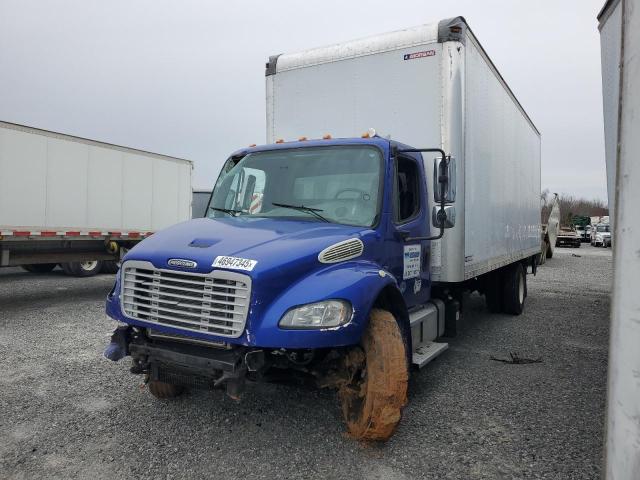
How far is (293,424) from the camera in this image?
3.87m

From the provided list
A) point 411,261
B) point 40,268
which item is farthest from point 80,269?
point 411,261

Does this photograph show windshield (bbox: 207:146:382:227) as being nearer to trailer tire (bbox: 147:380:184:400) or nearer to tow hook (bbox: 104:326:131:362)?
tow hook (bbox: 104:326:131:362)

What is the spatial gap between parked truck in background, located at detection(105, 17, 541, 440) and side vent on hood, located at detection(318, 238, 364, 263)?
13 mm

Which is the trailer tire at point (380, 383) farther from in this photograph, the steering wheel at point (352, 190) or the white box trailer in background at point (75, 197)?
the white box trailer in background at point (75, 197)

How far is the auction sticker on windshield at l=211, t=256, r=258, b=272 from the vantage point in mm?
3076

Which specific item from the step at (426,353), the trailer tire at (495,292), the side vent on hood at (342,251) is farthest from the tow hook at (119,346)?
the trailer tire at (495,292)

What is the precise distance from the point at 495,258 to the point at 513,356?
Result: 57.6 inches

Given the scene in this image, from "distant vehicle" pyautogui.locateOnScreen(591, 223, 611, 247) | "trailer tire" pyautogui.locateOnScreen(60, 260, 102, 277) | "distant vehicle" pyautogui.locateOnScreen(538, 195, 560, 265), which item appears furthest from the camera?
"distant vehicle" pyautogui.locateOnScreen(591, 223, 611, 247)

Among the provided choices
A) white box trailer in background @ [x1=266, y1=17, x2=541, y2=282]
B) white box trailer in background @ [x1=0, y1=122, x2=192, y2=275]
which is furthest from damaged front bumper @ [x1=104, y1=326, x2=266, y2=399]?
white box trailer in background @ [x1=0, y1=122, x2=192, y2=275]

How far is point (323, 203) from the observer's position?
4160mm

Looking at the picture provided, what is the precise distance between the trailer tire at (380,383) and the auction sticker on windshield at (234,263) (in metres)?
0.99

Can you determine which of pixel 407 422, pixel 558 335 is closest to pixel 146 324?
pixel 407 422

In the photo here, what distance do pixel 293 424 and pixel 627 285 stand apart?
2.74 metres

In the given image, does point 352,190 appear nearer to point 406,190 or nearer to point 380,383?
point 406,190
